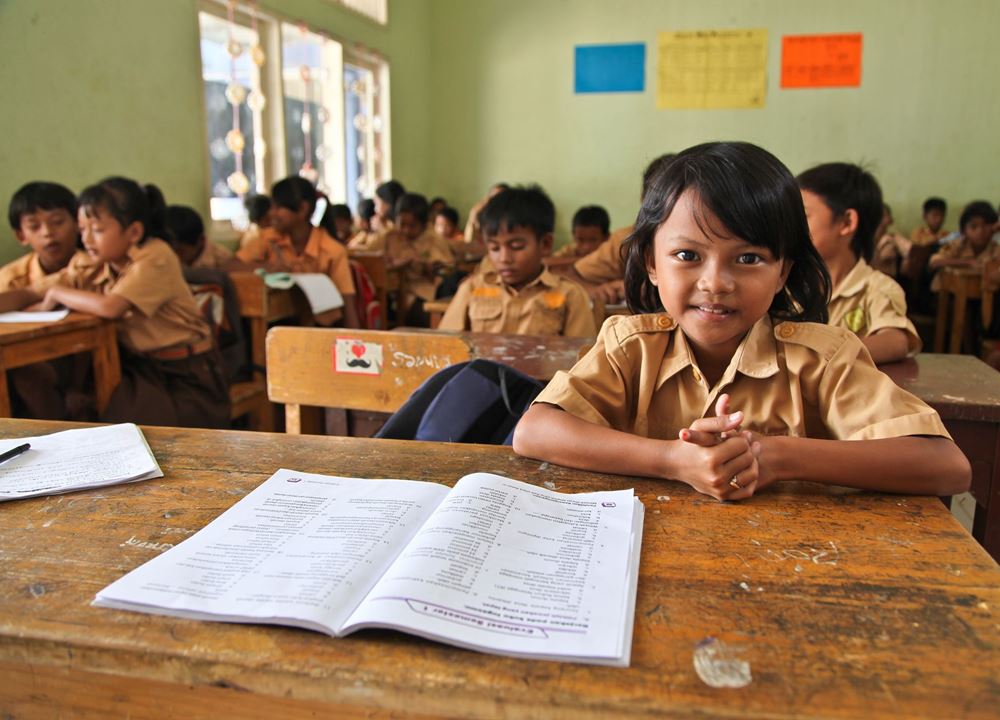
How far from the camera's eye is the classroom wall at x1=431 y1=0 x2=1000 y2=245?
6.64 m

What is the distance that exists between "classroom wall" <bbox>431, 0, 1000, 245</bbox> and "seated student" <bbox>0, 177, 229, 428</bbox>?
5.28 metres

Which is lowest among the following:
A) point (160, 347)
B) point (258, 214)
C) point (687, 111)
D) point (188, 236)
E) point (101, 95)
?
point (160, 347)

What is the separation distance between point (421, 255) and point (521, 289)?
3166mm

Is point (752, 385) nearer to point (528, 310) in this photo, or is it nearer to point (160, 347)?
point (528, 310)

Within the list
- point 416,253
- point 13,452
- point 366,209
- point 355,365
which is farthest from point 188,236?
point 13,452

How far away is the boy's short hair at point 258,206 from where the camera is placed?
442 centimetres

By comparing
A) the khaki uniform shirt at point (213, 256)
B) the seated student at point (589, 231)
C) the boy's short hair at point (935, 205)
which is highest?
the boy's short hair at point (935, 205)

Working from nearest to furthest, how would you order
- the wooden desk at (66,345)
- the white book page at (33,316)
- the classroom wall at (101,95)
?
1. the wooden desk at (66,345)
2. the white book page at (33,316)
3. the classroom wall at (101,95)

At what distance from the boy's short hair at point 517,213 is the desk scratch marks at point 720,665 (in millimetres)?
1994

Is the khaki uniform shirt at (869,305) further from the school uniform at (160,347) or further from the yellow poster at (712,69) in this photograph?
the yellow poster at (712,69)

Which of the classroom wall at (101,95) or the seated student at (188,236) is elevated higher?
the classroom wall at (101,95)

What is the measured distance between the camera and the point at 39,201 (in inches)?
107

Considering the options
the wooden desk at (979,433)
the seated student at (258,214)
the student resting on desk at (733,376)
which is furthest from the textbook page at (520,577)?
the seated student at (258,214)

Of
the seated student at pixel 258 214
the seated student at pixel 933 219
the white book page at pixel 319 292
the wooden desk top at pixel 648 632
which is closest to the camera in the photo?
the wooden desk top at pixel 648 632
